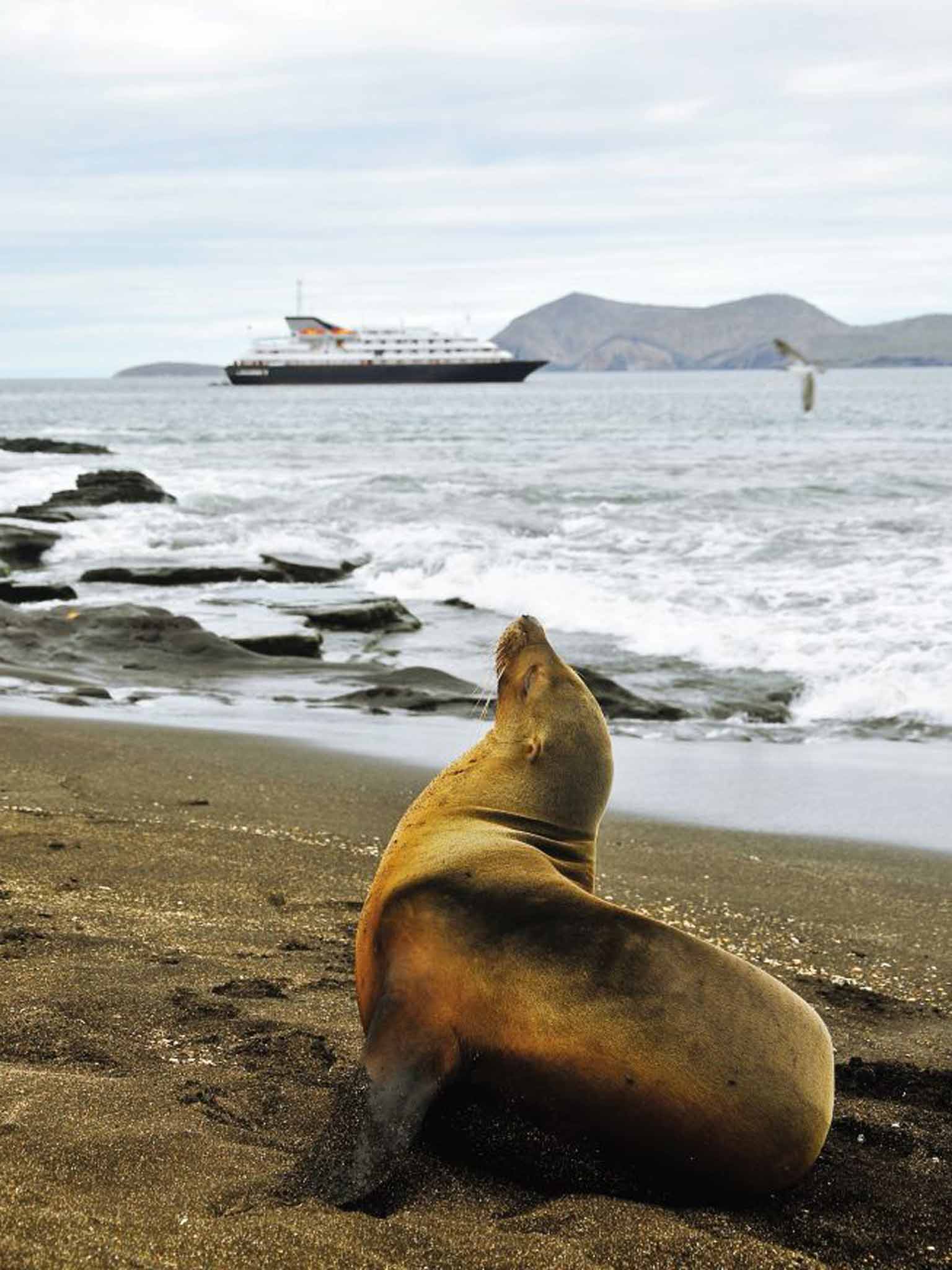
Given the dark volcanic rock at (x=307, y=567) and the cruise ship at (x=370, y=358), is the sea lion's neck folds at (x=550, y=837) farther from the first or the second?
the cruise ship at (x=370, y=358)

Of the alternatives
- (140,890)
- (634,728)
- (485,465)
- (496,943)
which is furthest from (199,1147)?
(485,465)

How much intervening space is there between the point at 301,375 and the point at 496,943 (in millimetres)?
112466

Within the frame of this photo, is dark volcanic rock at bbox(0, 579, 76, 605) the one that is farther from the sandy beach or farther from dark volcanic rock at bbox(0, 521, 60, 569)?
the sandy beach

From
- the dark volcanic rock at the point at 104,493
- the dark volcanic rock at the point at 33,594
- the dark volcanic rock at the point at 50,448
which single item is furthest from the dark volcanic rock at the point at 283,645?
the dark volcanic rock at the point at 50,448

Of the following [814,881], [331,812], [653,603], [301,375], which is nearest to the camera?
[814,881]

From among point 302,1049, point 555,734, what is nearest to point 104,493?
point 555,734

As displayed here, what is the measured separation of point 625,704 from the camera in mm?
9797

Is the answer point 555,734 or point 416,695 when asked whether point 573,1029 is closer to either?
point 555,734

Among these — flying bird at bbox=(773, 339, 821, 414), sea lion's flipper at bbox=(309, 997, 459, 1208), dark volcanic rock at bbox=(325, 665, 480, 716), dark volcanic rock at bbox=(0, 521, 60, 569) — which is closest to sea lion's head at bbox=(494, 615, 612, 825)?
sea lion's flipper at bbox=(309, 997, 459, 1208)

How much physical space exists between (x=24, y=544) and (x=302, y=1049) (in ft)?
50.6

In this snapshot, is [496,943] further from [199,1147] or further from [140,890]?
[140,890]

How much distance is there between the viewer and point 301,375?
113 meters

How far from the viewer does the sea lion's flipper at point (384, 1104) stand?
2.70m

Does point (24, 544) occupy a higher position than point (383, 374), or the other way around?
point (383, 374)
